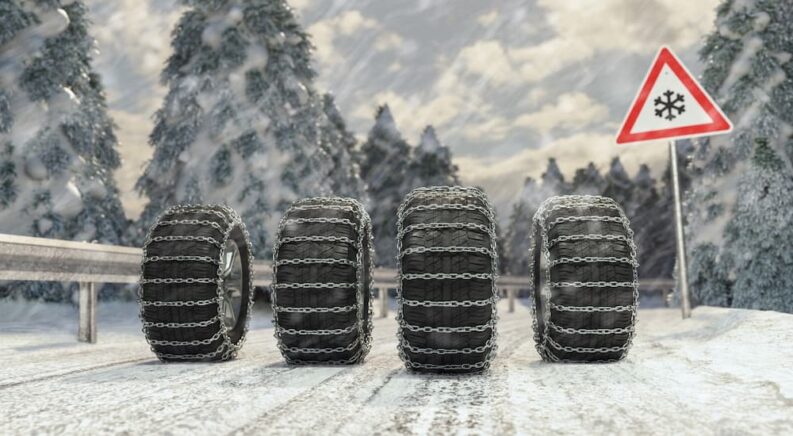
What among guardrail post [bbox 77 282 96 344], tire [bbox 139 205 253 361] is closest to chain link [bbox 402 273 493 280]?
tire [bbox 139 205 253 361]

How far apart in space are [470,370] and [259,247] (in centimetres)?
1704

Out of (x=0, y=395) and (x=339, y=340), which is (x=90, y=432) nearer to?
(x=0, y=395)

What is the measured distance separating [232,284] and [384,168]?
43.3 metres

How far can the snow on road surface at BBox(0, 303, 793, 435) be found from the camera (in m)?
2.66

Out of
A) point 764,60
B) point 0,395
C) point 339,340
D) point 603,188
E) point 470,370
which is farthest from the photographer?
point 603,188

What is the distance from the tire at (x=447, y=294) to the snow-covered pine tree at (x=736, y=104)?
1512cm

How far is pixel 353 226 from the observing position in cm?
452

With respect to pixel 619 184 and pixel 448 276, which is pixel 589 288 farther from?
pixel 619 184

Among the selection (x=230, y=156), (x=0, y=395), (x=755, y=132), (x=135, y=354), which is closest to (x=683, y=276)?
(x=135, y=354)

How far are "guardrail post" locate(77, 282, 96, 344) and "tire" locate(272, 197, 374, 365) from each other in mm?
4637

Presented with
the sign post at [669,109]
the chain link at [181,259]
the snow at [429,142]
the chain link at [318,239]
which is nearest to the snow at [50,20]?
the sign post at [669,109]

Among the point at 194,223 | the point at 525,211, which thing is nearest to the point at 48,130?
the point at 194,223

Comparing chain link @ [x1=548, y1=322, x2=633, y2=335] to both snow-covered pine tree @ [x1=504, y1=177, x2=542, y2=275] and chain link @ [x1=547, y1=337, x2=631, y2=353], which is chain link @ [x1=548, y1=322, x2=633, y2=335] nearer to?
chain link @ [x1=547, y1=337, x2=631, y2=353]

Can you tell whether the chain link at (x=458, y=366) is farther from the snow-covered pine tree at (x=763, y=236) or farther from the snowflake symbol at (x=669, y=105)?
the snow-covered pine tree at (x=763, y=236)
